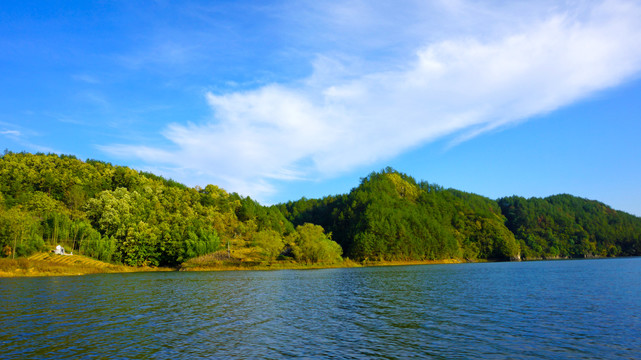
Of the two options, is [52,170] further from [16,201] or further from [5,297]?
[5,297]

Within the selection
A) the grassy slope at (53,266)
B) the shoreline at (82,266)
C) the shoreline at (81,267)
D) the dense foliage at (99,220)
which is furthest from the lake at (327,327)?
the dense foliage at (99,220)

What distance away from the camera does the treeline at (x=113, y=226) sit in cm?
12900

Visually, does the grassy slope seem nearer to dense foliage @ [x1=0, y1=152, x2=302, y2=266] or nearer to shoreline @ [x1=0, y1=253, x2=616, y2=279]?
shoreline @ [x1=0, y1=253, x2=616, y2=279]

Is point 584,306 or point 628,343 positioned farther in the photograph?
point 584,306

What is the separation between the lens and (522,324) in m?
28.9

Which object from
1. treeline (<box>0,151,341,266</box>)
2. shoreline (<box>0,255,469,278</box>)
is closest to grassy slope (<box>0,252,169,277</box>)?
shoreline (<box>0,255,469,278</box>)

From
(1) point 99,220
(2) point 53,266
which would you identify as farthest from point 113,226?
(2) point 53,266

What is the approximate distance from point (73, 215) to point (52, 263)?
50.2 m

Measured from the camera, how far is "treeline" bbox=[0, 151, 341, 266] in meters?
129

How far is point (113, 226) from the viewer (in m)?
144

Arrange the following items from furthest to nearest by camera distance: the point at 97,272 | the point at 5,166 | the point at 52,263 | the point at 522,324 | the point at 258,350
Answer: the point at 5,166 → the point at 97,272 → the point at 52,263 → the point at 522,324 → the point at 258,350

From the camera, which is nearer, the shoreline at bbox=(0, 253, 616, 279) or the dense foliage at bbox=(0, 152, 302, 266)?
the shoreline at bbox=(0, 253, 616, 279)

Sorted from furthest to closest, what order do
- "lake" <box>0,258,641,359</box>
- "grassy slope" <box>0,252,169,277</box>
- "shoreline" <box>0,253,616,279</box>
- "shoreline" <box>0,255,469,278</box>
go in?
"shoreline" <box>0,253,616,279</box>
"shoreline" <box>0,255,469,278</box>
"grassy slope" <box>0,252,169,277</box>
"lake" <box>0,258,641,359</box>

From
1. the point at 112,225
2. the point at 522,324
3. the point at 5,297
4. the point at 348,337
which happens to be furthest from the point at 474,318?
the point at 112,225
